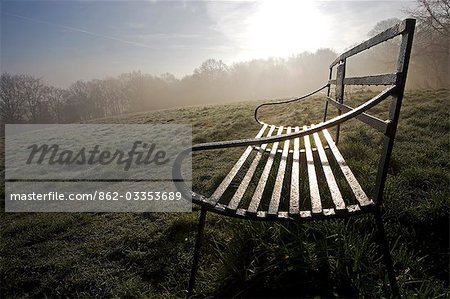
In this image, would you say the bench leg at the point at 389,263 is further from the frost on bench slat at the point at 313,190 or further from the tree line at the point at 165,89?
the tree line at the point at 165,89

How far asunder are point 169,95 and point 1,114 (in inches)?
809

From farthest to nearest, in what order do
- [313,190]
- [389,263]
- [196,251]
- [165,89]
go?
1. [165,89]
2. [313,190]
3. [196,251]
4. [389,263]

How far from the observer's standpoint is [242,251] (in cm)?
191

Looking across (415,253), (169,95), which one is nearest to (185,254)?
(415,253)

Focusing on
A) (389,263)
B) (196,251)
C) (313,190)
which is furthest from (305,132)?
(196,251)

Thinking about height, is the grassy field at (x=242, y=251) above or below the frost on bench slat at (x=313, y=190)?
below

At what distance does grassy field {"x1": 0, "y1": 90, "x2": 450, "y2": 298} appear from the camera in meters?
1.66

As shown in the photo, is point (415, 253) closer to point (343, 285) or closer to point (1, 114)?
point (343, 285)

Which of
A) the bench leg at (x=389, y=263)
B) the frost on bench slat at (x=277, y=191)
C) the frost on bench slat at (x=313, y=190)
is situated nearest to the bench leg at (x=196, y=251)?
the frost on bench slat at (x=277, y=191)

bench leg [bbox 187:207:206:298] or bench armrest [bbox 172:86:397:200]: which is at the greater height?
bench armrest [bbox 172:86:397:200]

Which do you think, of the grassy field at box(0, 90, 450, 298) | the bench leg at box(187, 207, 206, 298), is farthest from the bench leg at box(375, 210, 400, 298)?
the bench leg at box(187, 207, 206, 298)

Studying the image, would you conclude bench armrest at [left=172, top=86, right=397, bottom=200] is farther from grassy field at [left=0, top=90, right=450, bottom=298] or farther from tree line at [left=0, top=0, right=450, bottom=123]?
tree line at [left=0, top=0, right=450, bottom=123]

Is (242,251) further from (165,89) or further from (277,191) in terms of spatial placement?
(165,89)

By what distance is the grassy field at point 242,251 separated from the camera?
1.66 metres
